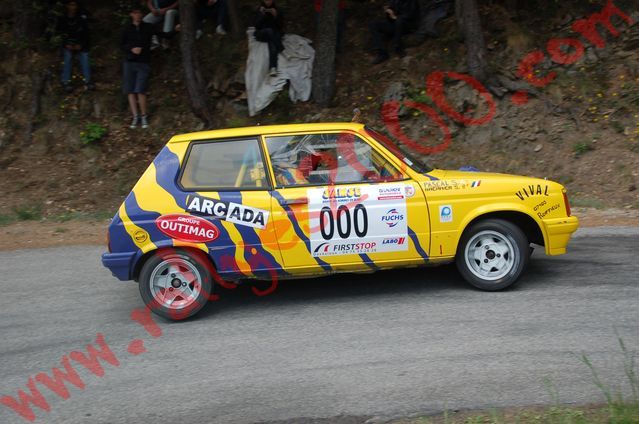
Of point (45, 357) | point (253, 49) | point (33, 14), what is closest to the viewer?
point (45, 357)

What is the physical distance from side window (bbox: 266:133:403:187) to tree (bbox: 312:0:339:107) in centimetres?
712

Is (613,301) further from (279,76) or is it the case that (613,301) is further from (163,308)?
(279,76)

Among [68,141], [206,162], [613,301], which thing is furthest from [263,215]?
[68,141]

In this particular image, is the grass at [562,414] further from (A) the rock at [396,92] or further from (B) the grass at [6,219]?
(A) the rock at [396,92]

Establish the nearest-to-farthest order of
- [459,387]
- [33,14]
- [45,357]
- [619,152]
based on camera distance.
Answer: [459,387]
[45,357]
[619,152]
[33,14]

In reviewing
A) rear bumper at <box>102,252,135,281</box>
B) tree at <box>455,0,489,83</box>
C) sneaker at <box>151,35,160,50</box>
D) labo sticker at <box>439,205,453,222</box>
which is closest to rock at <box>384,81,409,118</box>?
tree at <box>455,0,489,83</box>

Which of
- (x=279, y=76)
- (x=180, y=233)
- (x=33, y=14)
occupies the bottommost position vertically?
(x=180, y=233)

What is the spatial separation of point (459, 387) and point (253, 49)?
33.1ft

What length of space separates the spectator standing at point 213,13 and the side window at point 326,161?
29.2ft

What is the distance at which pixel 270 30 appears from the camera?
13.9m

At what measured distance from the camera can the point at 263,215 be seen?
6.89 metres

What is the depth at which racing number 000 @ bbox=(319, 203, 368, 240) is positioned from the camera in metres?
6.86

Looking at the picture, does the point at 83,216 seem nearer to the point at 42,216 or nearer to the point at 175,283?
the point at 42,216

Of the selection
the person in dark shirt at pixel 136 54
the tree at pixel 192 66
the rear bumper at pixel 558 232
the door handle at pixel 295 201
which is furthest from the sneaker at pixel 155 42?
the rear bumper at pixel 558 232
